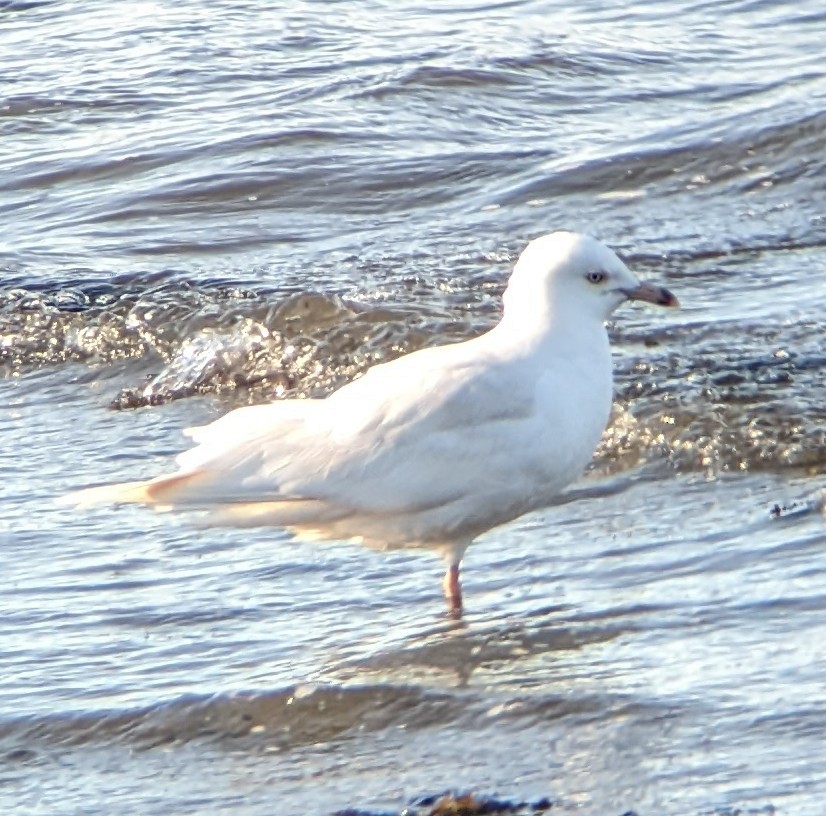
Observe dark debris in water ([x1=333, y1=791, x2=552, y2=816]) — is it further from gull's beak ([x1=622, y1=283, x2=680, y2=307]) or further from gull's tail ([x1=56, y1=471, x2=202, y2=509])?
gull's beak ([x1=622, y1=283, x2=680, y2=307])

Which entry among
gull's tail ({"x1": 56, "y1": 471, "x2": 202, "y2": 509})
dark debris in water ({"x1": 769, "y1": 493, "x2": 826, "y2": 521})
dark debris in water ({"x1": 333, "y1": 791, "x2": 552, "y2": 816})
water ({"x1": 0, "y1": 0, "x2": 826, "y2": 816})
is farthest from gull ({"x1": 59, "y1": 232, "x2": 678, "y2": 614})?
dark debris in water ({"x1": 333, "y1": 791, "x2": 552, "y2": 816})

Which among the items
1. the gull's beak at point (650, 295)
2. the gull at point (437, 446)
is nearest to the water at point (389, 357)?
the gull at point (437, 446)

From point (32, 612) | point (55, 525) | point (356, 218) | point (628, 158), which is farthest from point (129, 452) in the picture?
point (628, 158)

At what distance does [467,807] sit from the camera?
3875 mm

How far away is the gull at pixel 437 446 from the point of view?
5.16 m

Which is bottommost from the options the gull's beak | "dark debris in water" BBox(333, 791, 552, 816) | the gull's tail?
"dark debris in water" BBox(333, 791, 552, 816)

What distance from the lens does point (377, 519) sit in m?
5.33

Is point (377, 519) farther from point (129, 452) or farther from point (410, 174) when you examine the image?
point (410, 174)

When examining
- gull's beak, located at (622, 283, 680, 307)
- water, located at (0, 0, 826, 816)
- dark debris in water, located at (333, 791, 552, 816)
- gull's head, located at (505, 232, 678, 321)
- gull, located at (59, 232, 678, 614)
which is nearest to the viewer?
dark debris in water, located at (333, 791, 552, 816)

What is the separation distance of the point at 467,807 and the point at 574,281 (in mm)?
2002

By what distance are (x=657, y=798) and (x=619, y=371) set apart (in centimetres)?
332

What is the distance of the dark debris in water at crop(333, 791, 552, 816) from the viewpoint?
3871 mm

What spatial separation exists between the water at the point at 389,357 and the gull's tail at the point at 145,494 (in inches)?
11.6

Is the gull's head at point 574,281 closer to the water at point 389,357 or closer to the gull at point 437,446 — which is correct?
the gull at point 437,446
